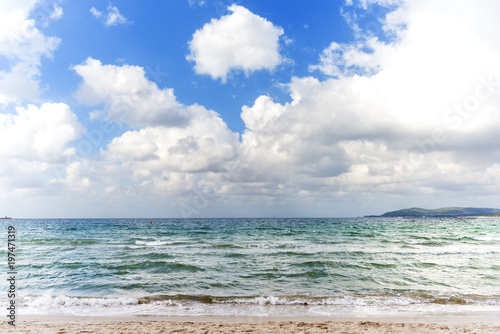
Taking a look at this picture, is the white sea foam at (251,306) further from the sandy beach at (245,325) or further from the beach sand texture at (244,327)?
the beach sand texture at (244,327)

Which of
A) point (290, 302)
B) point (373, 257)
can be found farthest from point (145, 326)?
point (373, 257)

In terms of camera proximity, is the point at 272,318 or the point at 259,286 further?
the point at 259,286

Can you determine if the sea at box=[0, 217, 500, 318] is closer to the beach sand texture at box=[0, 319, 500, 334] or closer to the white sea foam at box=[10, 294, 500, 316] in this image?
the white sea foam at box=[10, 294, 500, 316]

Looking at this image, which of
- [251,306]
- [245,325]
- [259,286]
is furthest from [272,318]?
[259,286]

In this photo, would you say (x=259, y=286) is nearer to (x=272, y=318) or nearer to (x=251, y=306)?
(x=251, y=306)

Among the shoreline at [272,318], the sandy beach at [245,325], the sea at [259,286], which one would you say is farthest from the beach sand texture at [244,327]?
the sea at [259,286]

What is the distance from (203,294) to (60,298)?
6056 millimetres

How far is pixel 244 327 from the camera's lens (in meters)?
9.01

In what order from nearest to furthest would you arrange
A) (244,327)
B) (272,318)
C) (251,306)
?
(244,327) → (272,318) → (251,306)

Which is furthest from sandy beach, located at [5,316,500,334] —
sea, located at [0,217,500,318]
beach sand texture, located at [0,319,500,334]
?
sea, located at [0,217,500,318]

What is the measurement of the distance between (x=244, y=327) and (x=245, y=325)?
236mm

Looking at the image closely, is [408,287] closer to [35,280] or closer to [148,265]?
[148,265]

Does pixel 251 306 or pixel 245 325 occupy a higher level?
pixel 245 325

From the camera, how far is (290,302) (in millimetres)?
12148
